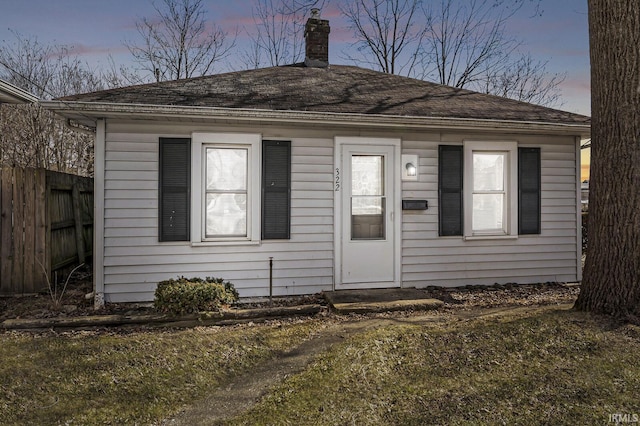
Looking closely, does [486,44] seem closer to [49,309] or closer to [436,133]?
[436,133]

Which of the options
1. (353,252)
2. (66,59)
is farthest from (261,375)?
(66,59)

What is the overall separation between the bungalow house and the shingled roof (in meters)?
0.04

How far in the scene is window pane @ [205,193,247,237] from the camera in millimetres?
5809

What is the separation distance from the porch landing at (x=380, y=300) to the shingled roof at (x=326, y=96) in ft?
8.35

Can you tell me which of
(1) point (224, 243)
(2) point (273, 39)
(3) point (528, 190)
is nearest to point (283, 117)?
(1) point (224, 243)

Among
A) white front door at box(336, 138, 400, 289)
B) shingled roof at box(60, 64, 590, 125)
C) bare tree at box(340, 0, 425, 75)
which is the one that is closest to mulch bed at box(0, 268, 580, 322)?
white front door at box(336, 138, 400, 289)

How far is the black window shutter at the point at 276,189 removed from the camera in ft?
19.1

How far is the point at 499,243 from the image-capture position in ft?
21.8

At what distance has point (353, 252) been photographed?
6.16 metres

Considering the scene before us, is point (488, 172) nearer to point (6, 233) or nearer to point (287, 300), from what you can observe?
point (287, 300)

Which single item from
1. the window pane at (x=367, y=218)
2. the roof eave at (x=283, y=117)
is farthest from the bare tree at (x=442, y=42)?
the window pane at (x=367, y=218)

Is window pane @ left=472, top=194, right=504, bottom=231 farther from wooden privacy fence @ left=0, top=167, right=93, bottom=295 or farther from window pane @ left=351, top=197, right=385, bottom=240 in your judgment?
wooden privacy fence @ left=0, top=167, right=93, bottom=295

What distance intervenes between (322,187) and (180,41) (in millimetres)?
12843

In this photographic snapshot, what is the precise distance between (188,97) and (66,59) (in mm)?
10425
